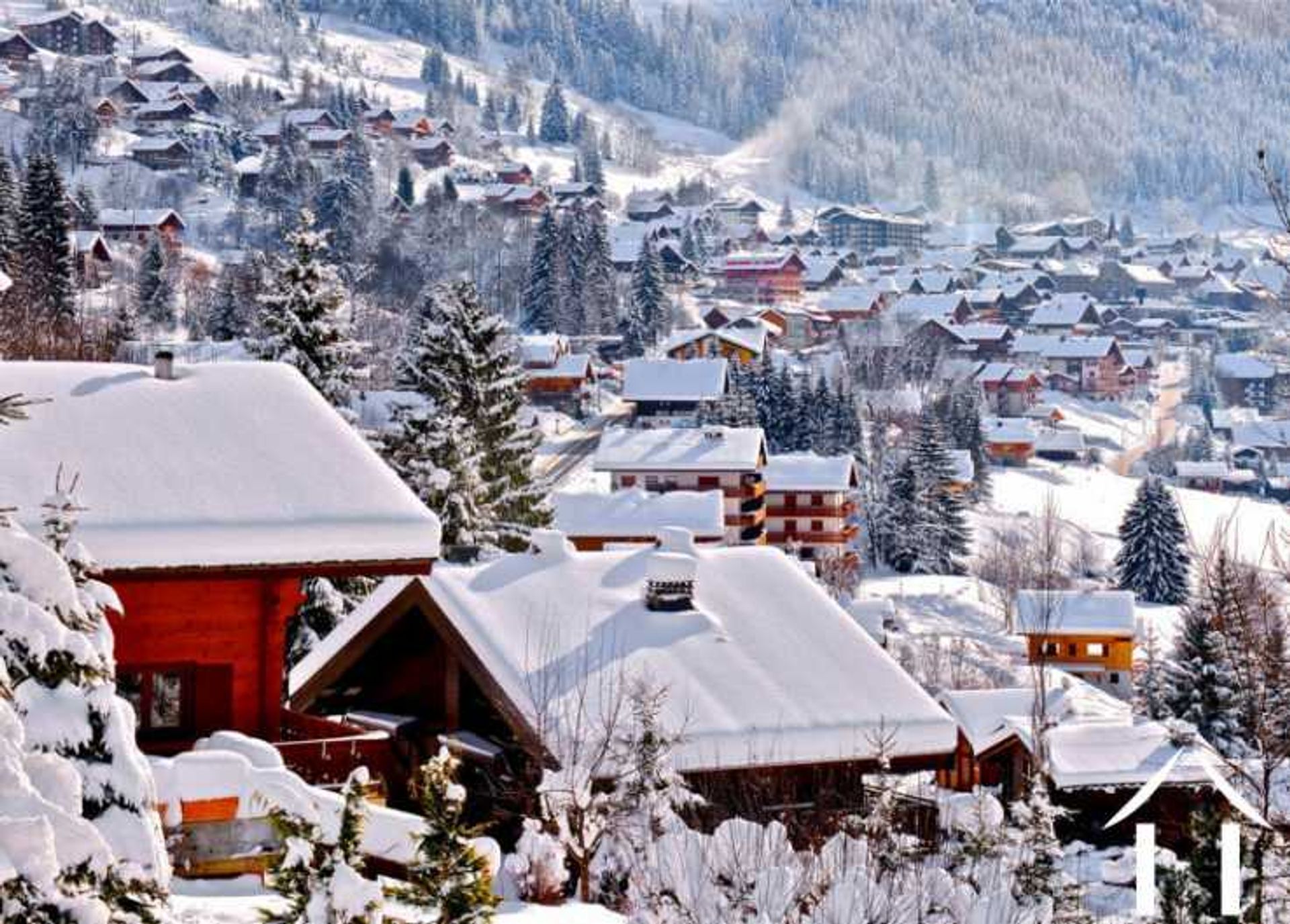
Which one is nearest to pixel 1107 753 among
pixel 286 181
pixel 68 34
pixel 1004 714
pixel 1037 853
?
pixel 1004 714

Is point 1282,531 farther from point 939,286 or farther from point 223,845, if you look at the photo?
point 939,286

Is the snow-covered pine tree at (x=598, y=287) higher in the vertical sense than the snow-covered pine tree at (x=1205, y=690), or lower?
higher

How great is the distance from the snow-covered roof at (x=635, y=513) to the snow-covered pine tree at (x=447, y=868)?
52.0m

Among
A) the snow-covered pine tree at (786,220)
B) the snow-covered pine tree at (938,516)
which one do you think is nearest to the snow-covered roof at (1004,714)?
the snow-covered pine tree at (938,516)

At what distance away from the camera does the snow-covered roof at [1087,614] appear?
5953 cm

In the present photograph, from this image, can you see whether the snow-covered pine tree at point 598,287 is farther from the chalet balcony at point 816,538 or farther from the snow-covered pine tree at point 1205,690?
the snow-covered pine tree at point 1205,690

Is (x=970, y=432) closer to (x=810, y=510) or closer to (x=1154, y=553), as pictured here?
(x=1154, y=553)

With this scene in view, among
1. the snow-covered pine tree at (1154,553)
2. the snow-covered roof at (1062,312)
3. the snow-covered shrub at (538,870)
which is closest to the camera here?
the snow-covered shrub at (538,870)

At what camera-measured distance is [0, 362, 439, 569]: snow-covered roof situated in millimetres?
Answer: 13906

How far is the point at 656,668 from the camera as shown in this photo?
18.2 meters

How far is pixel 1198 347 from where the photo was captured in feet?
513

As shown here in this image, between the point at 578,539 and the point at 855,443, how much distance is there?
28484 millimetres

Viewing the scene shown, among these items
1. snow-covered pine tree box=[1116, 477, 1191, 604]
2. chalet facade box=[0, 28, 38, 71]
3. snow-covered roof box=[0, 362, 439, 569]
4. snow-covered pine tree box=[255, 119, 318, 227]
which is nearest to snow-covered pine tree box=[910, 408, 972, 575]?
snow-covered pine tree box=[1116, 477, 1191, 604]

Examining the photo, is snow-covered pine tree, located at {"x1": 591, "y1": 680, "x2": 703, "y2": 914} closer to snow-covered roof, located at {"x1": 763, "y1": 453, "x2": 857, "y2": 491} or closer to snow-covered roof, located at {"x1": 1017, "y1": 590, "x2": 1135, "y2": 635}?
snow-covered roof, located at {"x1": 1017, "y1": 590, "x2": 1135, "y2": 635}
